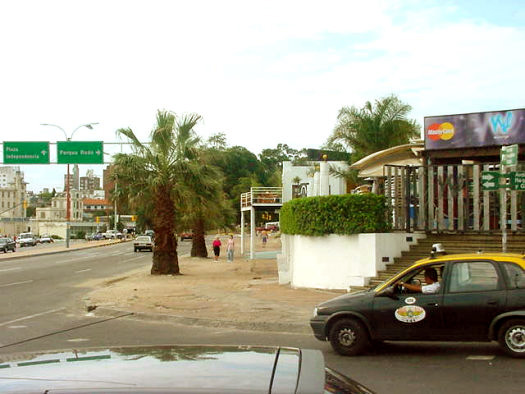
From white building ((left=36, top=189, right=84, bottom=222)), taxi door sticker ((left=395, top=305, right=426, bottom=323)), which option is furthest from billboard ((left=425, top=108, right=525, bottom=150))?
white building ((left=36, top=189, right=84, bottom=222))

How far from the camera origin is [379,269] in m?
→ 18.5

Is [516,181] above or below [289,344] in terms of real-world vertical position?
above

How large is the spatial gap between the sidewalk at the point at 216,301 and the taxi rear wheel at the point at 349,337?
8.59 feet

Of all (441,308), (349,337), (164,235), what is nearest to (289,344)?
(349,337)

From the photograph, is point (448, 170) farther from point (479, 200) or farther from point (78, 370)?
point (78, 370)

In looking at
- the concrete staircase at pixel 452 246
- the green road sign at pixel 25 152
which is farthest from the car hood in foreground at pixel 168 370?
the green road sign at pixel 25 152

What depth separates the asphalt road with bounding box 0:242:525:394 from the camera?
325 inches

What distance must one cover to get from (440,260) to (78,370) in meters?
7.90

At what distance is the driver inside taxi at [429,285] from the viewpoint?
9820mm

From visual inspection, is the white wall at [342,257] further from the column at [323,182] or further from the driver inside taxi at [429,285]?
the driver inside taxi at [429,285]

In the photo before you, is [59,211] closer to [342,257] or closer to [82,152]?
[82,152]

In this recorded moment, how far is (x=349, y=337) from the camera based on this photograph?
10016mm

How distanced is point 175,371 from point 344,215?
16.8 metres

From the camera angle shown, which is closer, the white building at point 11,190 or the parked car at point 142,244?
the parked car at point 142,244
